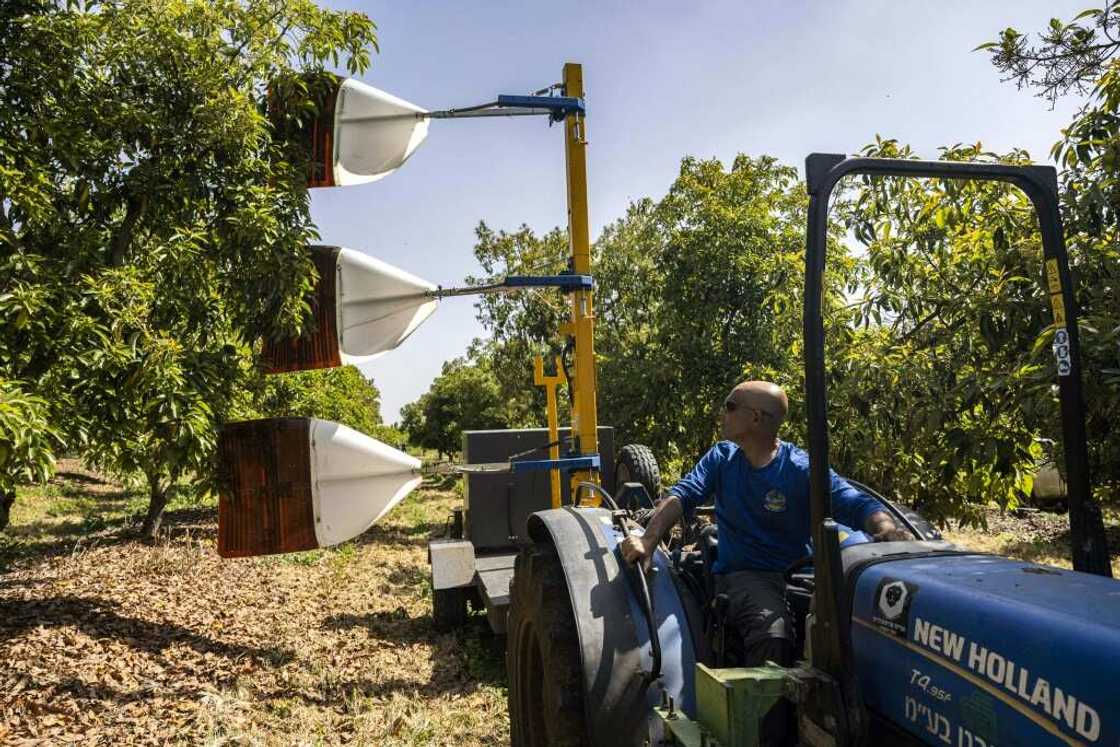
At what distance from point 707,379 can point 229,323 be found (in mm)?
6224

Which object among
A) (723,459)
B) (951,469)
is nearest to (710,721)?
(723,459)

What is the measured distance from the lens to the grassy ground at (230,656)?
16.2 ft

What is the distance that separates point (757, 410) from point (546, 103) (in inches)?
192

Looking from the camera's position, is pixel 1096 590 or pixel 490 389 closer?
pixel 1096 590

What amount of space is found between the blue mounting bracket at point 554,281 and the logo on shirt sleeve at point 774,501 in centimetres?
406

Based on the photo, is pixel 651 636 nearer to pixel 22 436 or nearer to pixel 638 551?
pixel 638 551

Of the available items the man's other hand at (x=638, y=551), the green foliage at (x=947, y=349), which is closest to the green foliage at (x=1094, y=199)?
the green foliage at (x=947, y=349)

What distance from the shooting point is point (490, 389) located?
106 ft

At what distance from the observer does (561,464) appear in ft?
21.5

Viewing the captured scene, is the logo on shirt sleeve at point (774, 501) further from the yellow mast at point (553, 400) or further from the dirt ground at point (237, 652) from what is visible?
the yellow mast at point (553, 400)

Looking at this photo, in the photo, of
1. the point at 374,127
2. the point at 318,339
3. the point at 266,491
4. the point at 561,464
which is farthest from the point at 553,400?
the point at 374,127

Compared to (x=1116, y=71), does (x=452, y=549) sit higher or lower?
lower

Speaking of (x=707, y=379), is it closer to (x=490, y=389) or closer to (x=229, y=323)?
(x=229, y=323)

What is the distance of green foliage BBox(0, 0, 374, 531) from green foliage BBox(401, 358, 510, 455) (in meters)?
21.0
